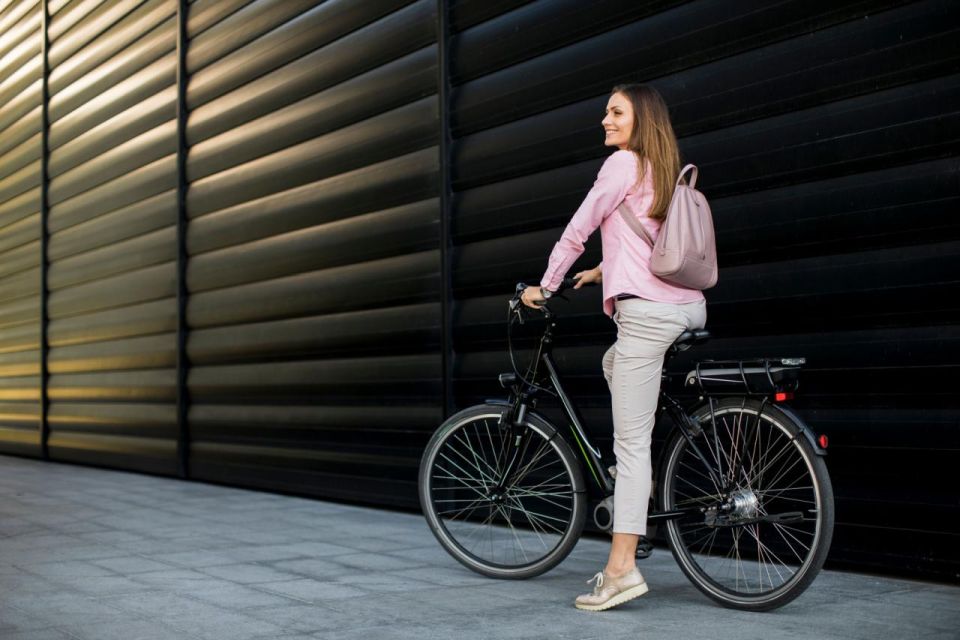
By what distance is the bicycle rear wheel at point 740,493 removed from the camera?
3.70 m

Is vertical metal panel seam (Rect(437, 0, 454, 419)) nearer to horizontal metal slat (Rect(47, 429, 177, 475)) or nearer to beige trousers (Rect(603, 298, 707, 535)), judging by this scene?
beige trousers (Rect(603, 298, 707, 535))

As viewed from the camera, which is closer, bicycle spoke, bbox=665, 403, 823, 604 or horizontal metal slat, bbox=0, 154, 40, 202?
bicycle spoke, bbox=665, 403, 823, 604

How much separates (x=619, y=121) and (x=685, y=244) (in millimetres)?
543

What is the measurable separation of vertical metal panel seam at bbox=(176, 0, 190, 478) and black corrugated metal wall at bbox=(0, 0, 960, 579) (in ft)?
0.11

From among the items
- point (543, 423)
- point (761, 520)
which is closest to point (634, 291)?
point (543, 423)

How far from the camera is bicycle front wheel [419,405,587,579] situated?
14.7 feet

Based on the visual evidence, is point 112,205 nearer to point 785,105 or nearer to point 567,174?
point 567,174

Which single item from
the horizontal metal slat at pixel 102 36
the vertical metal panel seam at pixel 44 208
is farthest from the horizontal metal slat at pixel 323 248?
the vertical metal panel seam at pixel 44 208

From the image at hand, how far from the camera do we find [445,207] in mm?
6555

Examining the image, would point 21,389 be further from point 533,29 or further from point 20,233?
point 533,29

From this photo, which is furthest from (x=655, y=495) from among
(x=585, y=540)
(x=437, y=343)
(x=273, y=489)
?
(x=273, y=489)

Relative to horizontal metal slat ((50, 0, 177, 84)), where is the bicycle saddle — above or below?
below

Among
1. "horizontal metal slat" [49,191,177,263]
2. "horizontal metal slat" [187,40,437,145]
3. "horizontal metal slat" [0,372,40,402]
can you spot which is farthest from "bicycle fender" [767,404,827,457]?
"horizontal metal slat" [0,372,40,402]

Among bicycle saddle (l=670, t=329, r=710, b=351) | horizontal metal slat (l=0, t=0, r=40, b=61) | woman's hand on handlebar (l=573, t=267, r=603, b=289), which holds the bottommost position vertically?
bicycle saddle (l=670, t=329, r=710, b=351)
